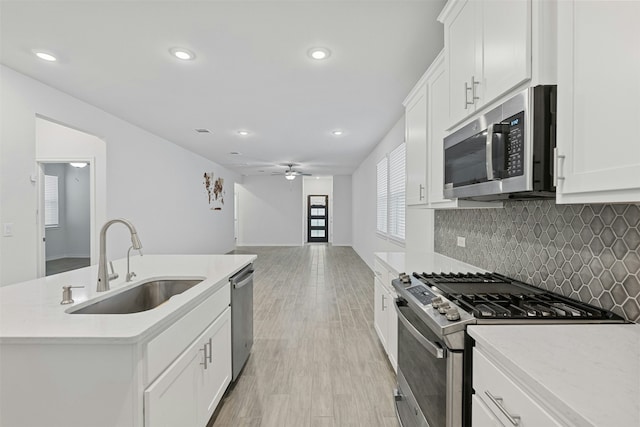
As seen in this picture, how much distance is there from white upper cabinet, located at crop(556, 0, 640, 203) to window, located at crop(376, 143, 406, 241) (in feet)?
11.0

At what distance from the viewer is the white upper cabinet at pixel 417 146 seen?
2.42 meters

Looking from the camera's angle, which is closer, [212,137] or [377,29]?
[377,29]

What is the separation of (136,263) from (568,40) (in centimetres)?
301

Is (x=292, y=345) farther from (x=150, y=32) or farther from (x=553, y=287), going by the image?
(x=150, y=32)

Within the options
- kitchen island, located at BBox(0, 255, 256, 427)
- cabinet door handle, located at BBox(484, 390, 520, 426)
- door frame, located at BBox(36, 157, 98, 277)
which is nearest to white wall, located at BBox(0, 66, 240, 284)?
door frame, located at BBox(36, 157, 98, 277)

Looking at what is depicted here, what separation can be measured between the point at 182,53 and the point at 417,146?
2114 millimetres

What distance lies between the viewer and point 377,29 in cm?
222

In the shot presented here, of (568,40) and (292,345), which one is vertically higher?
(568,40)

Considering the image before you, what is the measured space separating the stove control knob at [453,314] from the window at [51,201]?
9955mm

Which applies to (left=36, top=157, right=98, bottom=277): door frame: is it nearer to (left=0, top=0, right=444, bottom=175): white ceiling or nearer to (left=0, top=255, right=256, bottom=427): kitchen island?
(left=0, top=0, right=444, bottom=175): white ceiling

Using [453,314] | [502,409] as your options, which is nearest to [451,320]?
[453,314]

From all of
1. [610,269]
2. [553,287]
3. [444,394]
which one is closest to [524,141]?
[610,269]

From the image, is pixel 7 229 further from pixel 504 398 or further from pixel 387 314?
pixel 504 398

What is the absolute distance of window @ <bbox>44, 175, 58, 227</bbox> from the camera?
7851 millimetres
